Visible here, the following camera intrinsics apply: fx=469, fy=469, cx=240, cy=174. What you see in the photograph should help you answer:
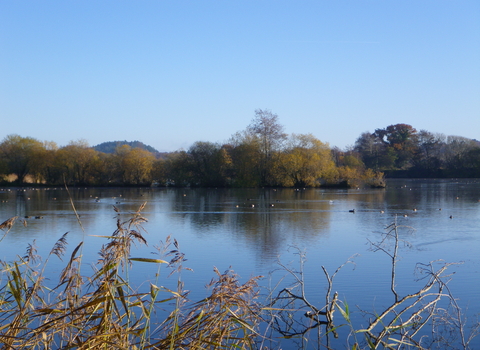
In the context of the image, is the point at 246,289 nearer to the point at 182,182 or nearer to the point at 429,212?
the point at 429,212

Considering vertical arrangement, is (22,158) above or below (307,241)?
above

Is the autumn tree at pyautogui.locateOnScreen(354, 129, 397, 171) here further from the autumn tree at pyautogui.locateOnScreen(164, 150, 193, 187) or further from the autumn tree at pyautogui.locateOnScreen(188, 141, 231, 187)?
the autumn tree at pyautogui.locateOnScreen(164, 150, 193, 187)

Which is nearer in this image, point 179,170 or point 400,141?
point 179,170

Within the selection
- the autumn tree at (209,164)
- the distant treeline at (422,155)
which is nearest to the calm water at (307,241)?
the autumn tree at (209,164)

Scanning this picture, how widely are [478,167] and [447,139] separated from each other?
14427 millimetres

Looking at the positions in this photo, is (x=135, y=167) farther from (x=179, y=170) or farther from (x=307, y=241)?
(x=307, y=241)

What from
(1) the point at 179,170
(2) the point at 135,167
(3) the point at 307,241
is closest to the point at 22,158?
(2) the point at 135,167

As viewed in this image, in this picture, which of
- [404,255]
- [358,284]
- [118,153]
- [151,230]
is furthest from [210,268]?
[118,153]

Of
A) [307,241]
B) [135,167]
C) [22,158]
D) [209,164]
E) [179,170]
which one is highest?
[22,158]

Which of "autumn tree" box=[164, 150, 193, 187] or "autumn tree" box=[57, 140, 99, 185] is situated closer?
"autumn tree" box=[164, 150, 193, 187]

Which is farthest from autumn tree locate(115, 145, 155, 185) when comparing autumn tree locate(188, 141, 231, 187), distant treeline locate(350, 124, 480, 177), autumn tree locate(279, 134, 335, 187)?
distant treeline locate(350, 124, 480, 177)

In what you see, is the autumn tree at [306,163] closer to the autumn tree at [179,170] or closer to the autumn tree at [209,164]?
the autumn tree at [209,164]

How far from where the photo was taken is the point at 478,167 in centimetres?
6725

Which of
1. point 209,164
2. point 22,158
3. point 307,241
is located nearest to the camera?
point 307,241
